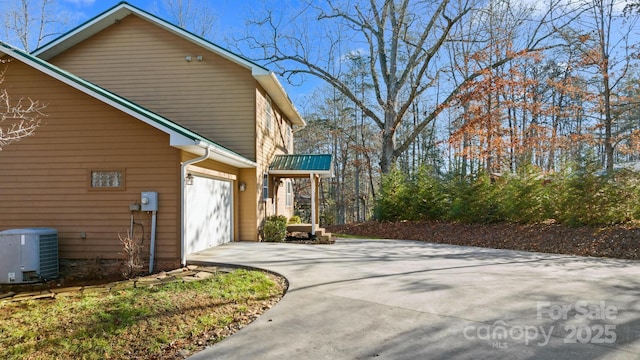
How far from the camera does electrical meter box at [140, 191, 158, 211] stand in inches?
299

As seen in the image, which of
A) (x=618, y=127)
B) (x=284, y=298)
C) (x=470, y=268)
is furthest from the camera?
(x=618, y=127)

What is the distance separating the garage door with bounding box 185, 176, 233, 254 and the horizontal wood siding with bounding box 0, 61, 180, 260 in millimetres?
704

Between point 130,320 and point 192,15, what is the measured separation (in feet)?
72.8

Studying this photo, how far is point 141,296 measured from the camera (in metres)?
5.20

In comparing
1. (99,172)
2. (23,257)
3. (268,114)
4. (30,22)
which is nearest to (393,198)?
(268,114)

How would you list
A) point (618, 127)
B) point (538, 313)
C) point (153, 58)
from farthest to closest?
point (618, 127), point (153, 58), point (538, 313)

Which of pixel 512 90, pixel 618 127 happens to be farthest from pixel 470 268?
pixel 618 127

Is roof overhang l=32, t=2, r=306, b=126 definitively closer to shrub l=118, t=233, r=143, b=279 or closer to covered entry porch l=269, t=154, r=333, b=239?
covered entry porch l=269, t=154, r=333, b=239

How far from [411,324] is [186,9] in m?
23.5

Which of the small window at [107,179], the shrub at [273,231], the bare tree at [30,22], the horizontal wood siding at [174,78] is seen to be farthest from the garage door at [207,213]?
the bare tree at [30,22]

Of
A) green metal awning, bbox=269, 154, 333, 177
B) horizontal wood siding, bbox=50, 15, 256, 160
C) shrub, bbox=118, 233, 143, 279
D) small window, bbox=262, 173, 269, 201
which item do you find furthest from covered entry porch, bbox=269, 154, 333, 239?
shrub, bbox=118, 233, 143, 279

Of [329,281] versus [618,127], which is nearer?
[329,281]

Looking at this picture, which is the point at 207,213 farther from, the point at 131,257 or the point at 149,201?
the point at 131,257

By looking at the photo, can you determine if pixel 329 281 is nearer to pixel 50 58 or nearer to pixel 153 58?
pixel 153 58
